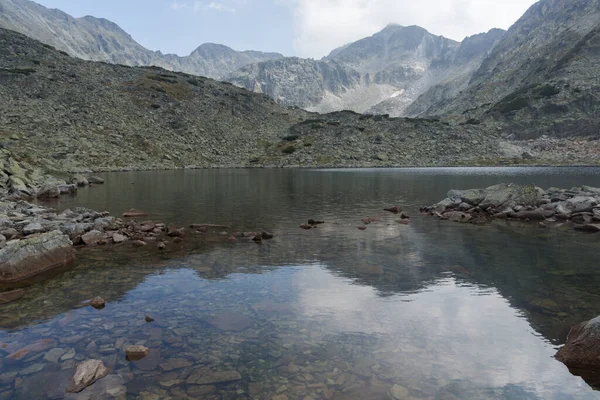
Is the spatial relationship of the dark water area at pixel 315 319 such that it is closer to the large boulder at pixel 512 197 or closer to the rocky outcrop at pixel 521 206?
the rocky outcrop at pixel 521 206

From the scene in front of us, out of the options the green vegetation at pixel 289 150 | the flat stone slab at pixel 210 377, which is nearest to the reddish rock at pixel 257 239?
the flat stone slab at pixel 210 377

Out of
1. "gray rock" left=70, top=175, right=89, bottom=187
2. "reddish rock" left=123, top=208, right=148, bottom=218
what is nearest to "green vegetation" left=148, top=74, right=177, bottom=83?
"gray rock" left=70, top=175, right=89, bottom=187

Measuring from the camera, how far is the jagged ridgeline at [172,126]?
91125 mm

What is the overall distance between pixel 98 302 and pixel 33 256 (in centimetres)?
583

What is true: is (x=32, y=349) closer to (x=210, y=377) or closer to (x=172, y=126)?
(x=210, y=377)

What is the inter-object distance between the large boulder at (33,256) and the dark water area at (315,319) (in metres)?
0.97

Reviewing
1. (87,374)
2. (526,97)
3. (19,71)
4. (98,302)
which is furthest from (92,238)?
(526,97)

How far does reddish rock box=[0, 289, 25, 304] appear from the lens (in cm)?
1213

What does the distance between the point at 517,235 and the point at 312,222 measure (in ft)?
43.6

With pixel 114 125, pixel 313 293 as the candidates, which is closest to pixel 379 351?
pixel 313 293

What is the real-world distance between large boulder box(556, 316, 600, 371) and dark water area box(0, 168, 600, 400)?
280 mm

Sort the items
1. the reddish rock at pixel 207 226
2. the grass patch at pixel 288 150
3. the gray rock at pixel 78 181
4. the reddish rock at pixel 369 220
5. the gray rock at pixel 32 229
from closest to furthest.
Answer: the gray rock at pixel 32 229
the reddish rock at pixel 207 226
the reddish rock at pixel 369 220
the gray rock at pixel 78 181
the grass patch at pixel 288 150

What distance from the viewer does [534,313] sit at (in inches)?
448

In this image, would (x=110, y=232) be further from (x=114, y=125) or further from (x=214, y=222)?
(x=114, y=125)
